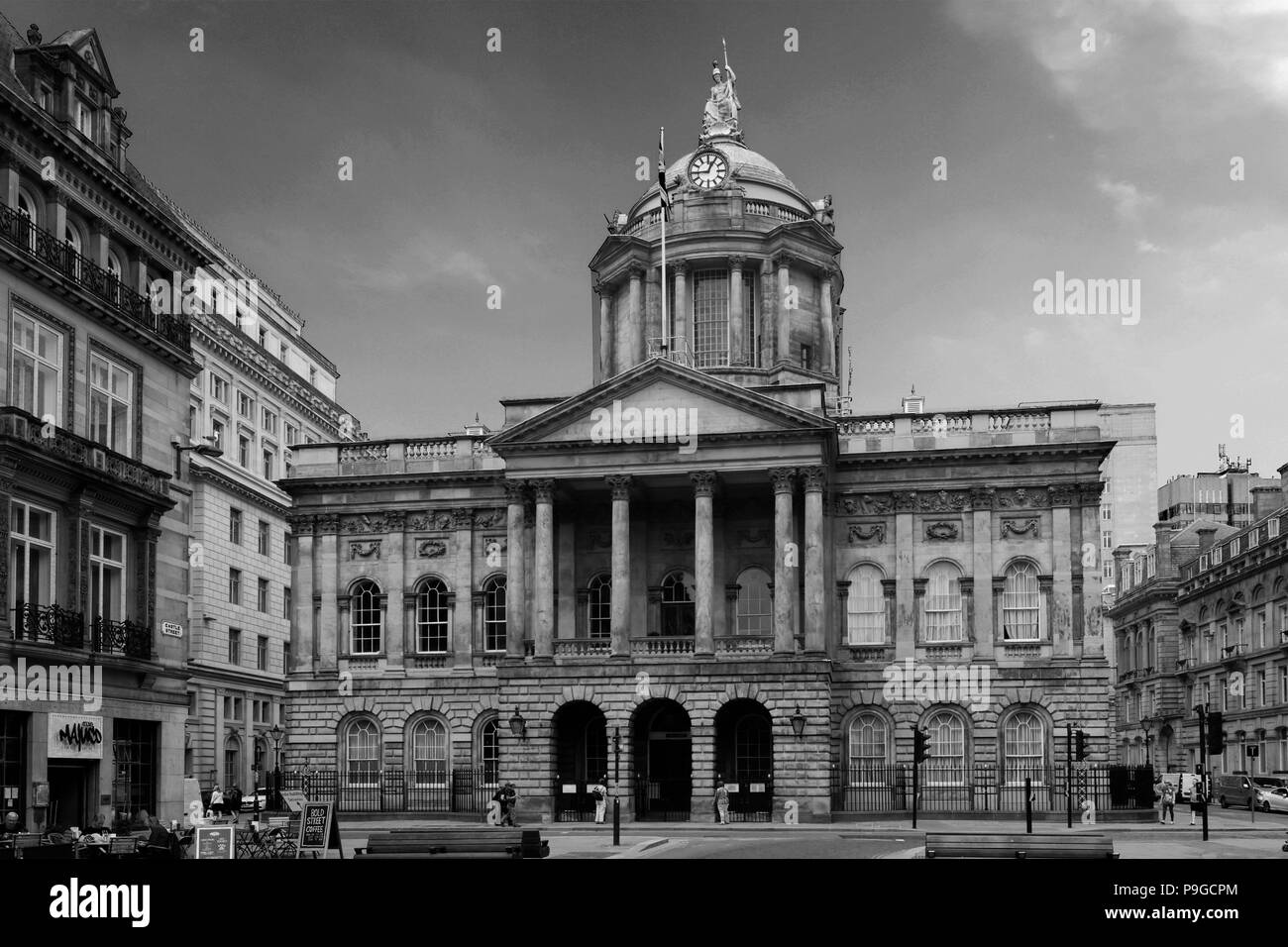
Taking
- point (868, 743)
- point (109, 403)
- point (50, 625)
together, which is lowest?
point (868, 743)

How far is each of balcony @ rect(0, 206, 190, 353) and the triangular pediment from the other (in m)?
16.9

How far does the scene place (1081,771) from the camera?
163ft

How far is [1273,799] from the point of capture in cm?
6391

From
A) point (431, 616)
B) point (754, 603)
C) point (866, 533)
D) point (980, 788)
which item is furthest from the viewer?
point (431, 616)

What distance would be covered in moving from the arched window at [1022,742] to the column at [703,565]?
10841 mm

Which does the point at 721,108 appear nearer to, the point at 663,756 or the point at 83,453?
the point at 663,756

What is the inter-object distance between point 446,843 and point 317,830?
5810mm

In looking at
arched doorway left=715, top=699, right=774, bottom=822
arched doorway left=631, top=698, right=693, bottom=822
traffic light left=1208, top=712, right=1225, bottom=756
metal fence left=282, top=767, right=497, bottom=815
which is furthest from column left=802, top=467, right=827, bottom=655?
traffic light left=1208, top=712, right=1225, bottom=756

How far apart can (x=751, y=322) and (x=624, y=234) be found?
7065 millimetres

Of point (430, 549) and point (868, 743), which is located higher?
point (430, 549)

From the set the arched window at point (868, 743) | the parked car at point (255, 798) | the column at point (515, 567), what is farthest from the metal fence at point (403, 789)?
the arched window at point (868, 743)

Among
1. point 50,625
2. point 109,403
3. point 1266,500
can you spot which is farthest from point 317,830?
point 1266,500
